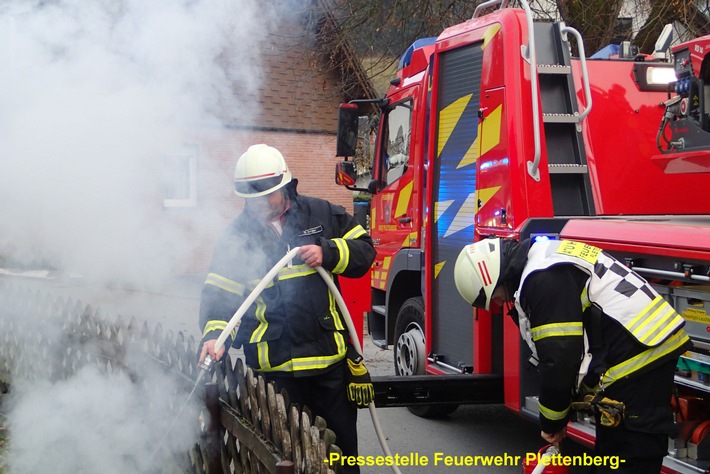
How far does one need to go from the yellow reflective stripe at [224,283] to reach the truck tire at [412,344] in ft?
7.83

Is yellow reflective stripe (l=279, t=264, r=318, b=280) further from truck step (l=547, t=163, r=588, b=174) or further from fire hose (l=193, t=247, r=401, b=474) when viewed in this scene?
truck step (l=547, t=163, r=588, b=174)

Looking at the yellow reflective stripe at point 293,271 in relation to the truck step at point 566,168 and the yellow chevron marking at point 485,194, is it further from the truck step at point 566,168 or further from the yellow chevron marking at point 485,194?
the truck step at point 566,168

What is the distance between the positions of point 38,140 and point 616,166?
3.60 meters

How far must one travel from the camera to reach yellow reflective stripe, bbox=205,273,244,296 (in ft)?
11.3

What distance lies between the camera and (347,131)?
236 inches

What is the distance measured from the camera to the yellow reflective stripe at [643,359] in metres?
2.79

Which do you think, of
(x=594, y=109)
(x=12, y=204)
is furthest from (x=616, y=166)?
(x=12, y=204)

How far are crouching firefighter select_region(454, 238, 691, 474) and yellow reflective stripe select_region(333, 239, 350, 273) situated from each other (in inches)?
35.2

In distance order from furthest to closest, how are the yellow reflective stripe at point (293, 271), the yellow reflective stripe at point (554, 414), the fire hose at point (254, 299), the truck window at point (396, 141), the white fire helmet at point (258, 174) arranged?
the truck window at point (396, 141) < the yellow reflective stripe at point (293, 271) < the white fire helmet at point (258, 174) < the fire hose at point (254, 299) < the yellow reflective stripe at point (554, 414)

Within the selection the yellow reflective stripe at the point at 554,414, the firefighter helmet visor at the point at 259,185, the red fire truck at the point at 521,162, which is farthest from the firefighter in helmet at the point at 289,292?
the red fire truck at the point at 521,162

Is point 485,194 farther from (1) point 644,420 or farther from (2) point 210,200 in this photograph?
(1) point 644,420

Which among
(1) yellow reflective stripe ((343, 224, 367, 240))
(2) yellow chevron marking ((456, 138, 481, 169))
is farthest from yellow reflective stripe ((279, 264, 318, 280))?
(2) yellow chevron marking ((456, 138, 481, 169))

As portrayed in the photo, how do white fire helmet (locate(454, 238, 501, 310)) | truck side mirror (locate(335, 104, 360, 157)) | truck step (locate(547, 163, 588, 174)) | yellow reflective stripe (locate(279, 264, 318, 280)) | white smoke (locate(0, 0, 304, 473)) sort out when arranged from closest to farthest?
1. white fire helmet (locate(454, 238, 501, 310))
2. yellow reflective stripe (locate(279, 264, 318, 280))
3. white smoke (locate(0, 0, 304, 473))
4. truck step (locate(547, 163, 588, 174))
5. truck side mirror (locate(335, 104, 360, 157))

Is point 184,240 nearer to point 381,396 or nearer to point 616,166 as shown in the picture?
point 381,396
